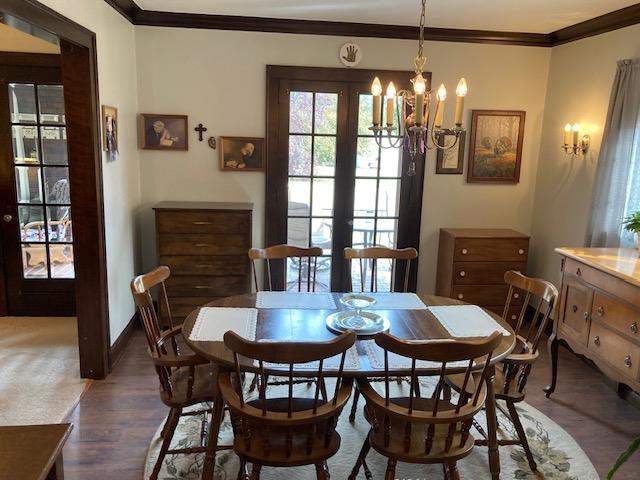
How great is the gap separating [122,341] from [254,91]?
7.40 feet

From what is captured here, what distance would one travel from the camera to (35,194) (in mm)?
4371

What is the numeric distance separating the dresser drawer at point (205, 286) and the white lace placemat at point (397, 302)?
147 centimetres

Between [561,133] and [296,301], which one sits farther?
[561,133]

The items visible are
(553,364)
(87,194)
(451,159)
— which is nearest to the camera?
(87,194)

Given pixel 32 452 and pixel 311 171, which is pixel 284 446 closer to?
pixel 32 452

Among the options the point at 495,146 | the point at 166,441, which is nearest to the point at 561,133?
the point at 495,146

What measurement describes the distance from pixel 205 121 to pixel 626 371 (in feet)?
11.5

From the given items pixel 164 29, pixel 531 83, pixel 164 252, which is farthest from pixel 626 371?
pixel 164 29

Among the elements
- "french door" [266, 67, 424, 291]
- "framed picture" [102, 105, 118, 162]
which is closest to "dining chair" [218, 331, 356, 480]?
"framed picture" [102, 105, 118, 162]

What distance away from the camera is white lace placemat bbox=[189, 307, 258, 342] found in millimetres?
2385

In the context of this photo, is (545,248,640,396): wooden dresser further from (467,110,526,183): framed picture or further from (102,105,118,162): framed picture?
(102,105,118,162): framed picture

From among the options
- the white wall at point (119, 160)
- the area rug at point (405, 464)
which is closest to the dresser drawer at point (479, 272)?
the area rug at point (405, 464)

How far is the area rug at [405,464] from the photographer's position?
2551 millimetres

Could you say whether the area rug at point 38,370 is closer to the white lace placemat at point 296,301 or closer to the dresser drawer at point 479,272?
the white lace placemat at point 296,301
